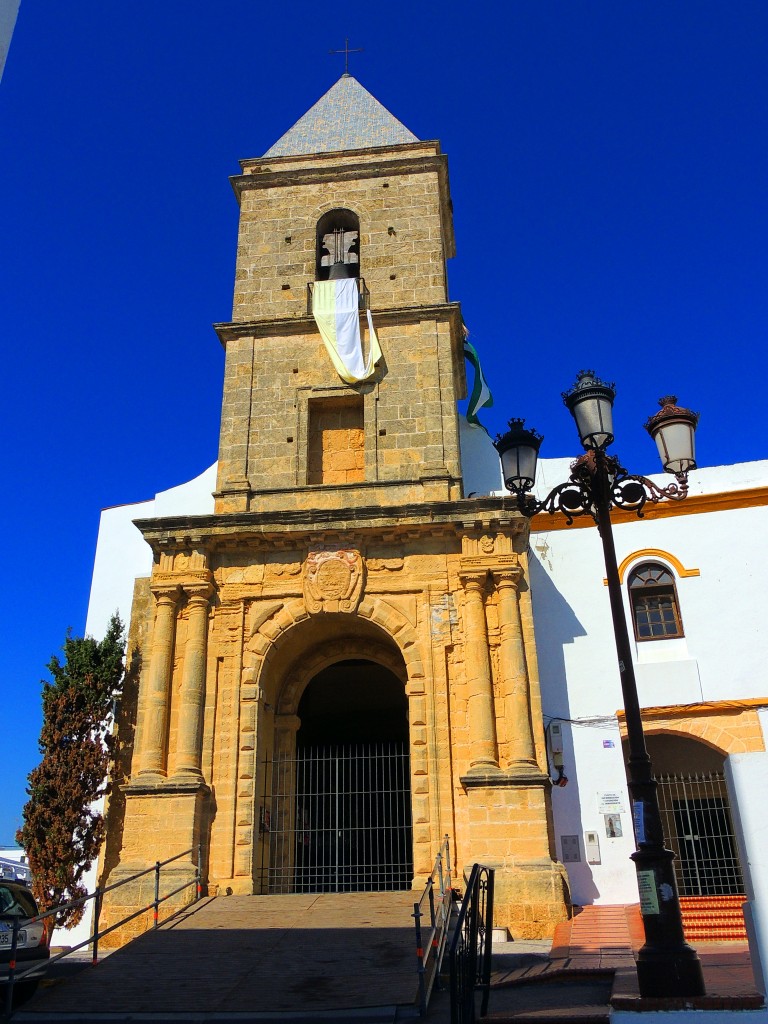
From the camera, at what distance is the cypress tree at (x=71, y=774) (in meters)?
14.0

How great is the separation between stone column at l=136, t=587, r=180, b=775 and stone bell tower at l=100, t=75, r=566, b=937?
0.03 m

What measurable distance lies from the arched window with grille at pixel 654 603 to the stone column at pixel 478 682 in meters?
3.68

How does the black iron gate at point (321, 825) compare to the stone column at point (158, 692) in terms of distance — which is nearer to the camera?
the stone column at point (158, 692)

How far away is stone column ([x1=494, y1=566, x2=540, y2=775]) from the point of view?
490 inches

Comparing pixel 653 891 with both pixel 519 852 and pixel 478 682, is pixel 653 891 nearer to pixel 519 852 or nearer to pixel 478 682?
pixel 519 852

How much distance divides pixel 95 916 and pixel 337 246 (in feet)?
43.9

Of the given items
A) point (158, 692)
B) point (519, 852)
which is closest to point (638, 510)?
point (519, 852)

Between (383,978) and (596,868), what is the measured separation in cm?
642

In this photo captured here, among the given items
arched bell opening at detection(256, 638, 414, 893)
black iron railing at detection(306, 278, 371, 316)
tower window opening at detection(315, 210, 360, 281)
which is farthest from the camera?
tower window opening at detection(315, 210, 360, 281)

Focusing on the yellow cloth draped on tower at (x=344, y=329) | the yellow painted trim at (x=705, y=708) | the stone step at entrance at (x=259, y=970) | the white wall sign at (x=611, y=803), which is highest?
the yellow cloth draped on tower at (x=344, y=329)

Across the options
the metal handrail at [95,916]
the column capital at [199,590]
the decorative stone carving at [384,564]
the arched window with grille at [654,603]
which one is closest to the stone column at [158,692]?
the column capital at [199,590]

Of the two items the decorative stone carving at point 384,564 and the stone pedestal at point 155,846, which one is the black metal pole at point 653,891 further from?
the stone pedestal at point 155,846

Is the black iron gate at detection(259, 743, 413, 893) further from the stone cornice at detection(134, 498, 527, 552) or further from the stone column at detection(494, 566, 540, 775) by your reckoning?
the stone cornice at detection(134, 498, 527, 552)

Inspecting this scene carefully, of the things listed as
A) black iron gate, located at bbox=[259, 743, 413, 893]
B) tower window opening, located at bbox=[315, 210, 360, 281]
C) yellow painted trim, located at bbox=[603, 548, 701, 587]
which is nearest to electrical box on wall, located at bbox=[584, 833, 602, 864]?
black iron gate, located at bbox=[259, 743, 413, 893]
